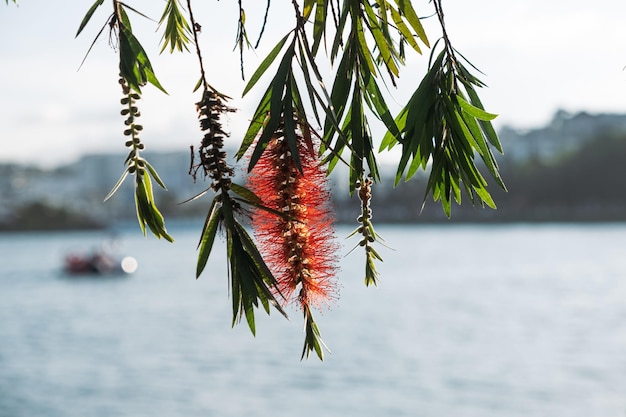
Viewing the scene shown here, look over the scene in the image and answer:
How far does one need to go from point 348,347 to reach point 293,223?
2385cm

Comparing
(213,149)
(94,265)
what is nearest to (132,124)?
(213,149)

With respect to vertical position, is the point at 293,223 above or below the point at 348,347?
above

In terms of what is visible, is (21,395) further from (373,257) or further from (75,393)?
(373,257)

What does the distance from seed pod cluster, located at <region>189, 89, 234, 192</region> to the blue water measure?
12906 millimetres

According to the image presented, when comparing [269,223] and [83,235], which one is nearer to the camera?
[269,223]

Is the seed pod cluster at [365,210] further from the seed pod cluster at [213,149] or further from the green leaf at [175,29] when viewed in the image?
the green leaf at [175,29]

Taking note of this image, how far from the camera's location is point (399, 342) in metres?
25.1

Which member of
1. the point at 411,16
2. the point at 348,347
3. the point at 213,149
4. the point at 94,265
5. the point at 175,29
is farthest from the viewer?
the point at 94,265

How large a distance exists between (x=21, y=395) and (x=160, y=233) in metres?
20.2

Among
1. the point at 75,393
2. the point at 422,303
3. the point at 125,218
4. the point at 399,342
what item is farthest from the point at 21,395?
the point at 125,218

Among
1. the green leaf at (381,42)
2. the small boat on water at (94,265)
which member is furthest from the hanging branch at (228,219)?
the small boat on water at (94,265)

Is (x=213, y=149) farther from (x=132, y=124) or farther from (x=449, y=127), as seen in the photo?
(x=449, y=127)

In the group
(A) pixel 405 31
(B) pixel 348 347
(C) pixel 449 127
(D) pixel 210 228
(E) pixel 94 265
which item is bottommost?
(B) pixel 348 347

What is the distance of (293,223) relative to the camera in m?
0.93
